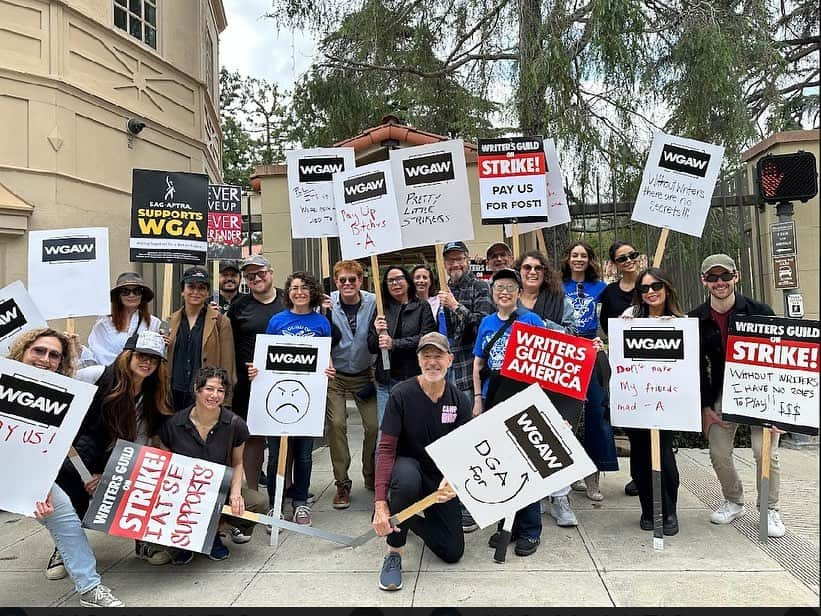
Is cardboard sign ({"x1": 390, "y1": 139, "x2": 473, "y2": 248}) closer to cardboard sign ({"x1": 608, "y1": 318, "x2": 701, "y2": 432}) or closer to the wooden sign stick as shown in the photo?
the wooden sign stick

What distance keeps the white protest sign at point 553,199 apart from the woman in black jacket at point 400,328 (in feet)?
5.55

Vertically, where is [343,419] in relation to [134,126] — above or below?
below

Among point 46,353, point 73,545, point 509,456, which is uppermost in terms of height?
point 46,353

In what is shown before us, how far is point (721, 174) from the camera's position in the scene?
7.93 meters

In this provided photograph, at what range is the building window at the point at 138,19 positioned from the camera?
10750mm

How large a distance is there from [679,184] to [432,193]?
190 centimetres

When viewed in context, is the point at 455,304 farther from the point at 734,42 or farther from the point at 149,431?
the point at 734,42

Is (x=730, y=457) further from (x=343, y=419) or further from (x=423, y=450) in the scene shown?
(x=343, y=419)

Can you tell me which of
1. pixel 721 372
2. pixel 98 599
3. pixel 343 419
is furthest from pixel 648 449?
pixel 98 599

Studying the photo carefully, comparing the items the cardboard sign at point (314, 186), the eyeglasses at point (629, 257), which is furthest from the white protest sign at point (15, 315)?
the eyeglasses at point (629, 257)

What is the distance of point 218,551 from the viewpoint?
165 inches

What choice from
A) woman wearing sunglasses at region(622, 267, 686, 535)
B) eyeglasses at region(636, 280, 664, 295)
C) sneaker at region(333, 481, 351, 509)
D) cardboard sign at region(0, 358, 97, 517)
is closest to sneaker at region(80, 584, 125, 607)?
cardboard sign at region(0, 358, 97, 517)

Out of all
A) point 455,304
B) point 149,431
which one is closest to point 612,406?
point 455,304

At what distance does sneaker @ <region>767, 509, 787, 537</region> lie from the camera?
4.32 m
